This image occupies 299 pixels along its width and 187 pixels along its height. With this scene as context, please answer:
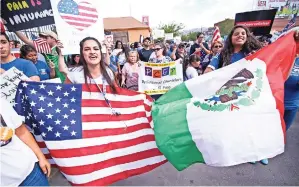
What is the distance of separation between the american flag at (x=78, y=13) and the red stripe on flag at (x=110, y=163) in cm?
202

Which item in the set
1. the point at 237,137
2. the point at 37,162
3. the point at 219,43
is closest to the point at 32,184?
the point at 37,162

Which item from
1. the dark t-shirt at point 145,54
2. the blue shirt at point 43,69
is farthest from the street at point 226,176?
the dark t-shirt at point 145,54

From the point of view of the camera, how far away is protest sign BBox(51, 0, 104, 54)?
3054 mm

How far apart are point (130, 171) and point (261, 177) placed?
5.69 feet

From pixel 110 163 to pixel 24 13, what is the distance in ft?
8.64

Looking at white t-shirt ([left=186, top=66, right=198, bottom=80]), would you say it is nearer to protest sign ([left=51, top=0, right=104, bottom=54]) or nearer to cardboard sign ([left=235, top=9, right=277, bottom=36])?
cardboard sign ([left=235, top=9, right=277, bottom=36])

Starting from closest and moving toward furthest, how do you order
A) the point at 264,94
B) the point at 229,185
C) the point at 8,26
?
the point at 264,94, the point at 229,185, the point at 8,26

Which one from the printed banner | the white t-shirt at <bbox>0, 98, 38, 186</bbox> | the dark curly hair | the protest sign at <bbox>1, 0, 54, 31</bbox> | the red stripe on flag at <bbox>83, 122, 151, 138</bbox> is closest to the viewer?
the white t-shirt at <bbox>0, 98, 38, 186</bbox>

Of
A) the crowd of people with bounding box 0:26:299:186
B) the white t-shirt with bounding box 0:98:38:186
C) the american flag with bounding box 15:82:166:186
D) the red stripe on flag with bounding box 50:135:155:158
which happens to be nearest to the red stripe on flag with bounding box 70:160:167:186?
the american flag with bounding box 15:82:166:186

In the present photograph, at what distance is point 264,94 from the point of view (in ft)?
6.94

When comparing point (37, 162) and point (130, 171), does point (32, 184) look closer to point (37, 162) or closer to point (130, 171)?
point (37, 162)

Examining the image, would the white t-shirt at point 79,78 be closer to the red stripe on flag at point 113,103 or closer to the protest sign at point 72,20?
the red stripe on flag at point 113,103

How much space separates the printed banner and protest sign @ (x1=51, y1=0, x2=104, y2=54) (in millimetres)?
1682

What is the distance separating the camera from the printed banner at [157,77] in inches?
184
